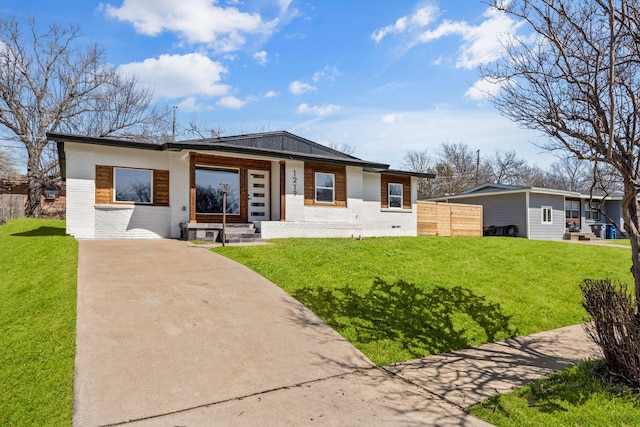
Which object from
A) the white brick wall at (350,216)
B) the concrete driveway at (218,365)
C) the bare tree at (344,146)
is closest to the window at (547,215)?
the white brick wall at (350,216)

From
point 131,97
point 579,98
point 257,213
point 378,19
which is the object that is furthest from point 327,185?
point 131,97

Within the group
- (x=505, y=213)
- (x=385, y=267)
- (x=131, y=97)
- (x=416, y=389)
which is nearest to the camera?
(x=416, y=389)

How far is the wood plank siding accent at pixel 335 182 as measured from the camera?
15.2m

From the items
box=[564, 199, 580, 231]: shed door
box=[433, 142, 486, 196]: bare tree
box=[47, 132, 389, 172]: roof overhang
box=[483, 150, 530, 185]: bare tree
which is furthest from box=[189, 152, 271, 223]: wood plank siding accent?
box=[483, 150, 530, 185]: bare tree

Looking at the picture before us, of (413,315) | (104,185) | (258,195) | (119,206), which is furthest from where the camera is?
(258,195)

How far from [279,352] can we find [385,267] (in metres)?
4.26

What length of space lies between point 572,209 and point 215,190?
24.7 metres

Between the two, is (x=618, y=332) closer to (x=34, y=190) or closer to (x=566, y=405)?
(x=566, y=405)

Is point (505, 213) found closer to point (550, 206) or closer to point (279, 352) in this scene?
point (550, 206)

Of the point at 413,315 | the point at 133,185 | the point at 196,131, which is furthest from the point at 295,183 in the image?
the point at 196,131

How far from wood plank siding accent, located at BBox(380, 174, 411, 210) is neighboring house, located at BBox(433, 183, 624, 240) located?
25.2 feet

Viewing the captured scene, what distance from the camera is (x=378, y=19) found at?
975 centimetres

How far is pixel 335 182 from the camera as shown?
15984 millimetres

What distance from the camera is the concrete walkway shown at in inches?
133
